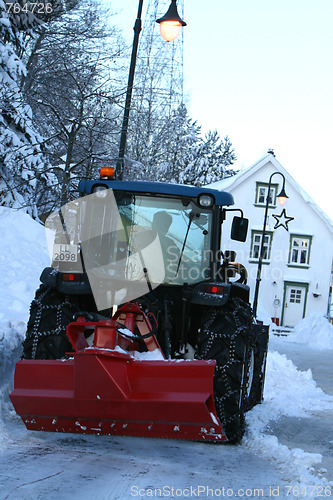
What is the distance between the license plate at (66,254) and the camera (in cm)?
632

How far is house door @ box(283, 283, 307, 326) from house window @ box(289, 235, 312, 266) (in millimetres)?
1281

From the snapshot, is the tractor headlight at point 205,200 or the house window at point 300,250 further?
the house window at point 300,250

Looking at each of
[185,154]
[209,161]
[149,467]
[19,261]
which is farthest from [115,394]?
[209,161]

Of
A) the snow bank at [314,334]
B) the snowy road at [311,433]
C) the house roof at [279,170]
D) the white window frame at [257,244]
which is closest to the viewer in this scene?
the snowy road at [311,433]

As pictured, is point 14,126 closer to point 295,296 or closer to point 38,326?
point 38,326

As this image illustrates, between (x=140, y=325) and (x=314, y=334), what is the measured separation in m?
18.5

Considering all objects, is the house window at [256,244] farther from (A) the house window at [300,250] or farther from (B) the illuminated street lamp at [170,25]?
(B) the illuminated street lamp at [170,25]

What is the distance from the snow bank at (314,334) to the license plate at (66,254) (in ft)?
51.7

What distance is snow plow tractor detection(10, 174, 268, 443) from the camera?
4.86 metres

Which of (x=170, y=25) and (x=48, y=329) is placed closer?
(x=48, y=329)

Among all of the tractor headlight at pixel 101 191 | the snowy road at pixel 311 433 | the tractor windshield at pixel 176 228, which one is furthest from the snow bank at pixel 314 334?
the tractor headlight at pixel 101 191

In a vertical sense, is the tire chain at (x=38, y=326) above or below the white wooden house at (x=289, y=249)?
below

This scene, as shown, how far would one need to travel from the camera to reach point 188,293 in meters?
5.95

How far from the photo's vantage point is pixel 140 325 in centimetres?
552
